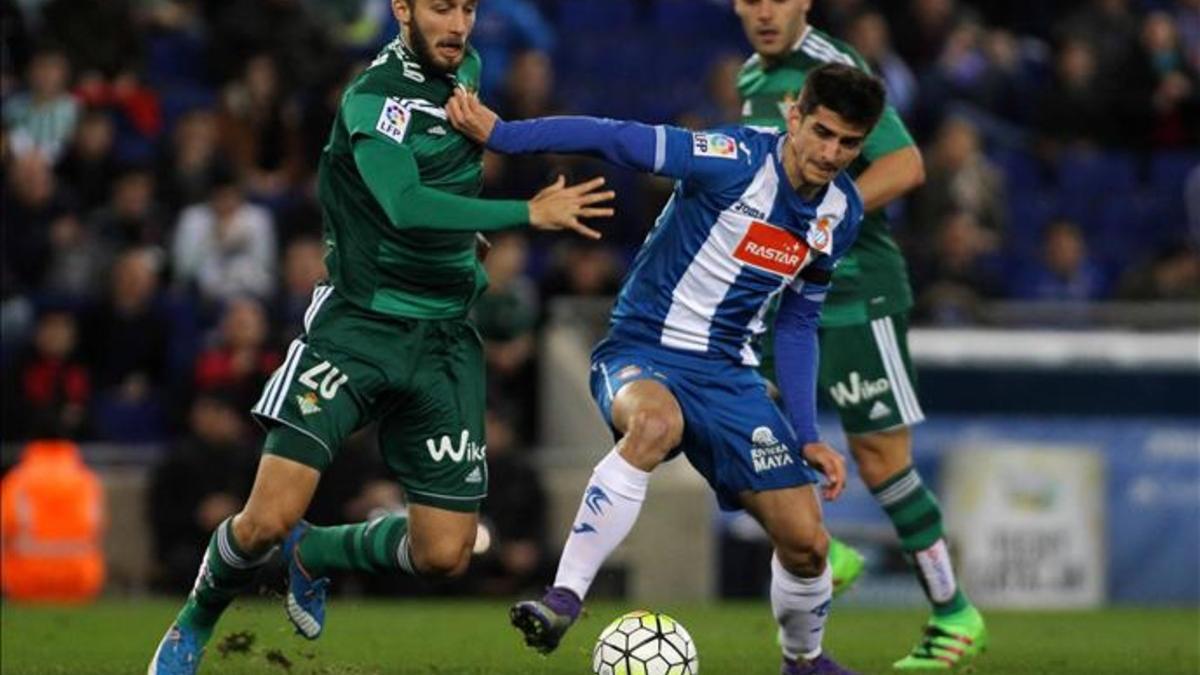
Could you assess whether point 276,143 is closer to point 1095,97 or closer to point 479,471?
point 1095,97

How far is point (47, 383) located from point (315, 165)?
2.68 meters

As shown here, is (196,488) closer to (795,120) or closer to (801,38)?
(801,38)

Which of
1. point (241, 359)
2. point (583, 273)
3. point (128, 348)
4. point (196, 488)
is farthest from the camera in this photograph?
point (583, 273)

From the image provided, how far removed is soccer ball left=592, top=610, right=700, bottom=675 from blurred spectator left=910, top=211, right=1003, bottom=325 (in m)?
8.30

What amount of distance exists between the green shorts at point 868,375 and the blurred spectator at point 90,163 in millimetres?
7574

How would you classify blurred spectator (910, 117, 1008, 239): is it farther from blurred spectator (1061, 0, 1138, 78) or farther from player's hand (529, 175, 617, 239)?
player's hand (529, 175, 617, 239)

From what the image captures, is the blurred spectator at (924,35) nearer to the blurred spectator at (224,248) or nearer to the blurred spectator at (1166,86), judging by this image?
the blurred spectator at (1166,86)

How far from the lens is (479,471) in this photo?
9016mm

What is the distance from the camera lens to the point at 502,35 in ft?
61.2

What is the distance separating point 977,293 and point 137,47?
5915mm

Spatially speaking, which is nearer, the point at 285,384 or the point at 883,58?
the point at 285,384

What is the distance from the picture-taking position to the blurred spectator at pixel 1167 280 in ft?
57.9

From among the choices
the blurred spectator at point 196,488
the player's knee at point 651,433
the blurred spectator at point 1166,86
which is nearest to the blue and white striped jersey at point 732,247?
the player's knee at point 651,433

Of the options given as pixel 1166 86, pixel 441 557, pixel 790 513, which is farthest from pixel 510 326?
pixel 790 513
